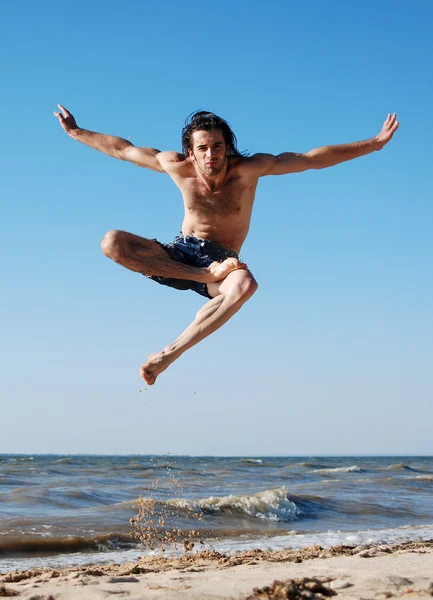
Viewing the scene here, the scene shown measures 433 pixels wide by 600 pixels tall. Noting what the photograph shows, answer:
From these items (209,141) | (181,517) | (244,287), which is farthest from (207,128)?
(181,517)

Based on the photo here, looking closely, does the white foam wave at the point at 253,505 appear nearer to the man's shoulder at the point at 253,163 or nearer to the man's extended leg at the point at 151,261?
the man's extended leg at the point at 151,261

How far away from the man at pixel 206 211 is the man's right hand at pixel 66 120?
0.45 ft

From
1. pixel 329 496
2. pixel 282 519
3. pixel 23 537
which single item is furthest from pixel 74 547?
pixel 329 496

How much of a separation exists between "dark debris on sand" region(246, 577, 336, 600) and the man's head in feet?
12.7

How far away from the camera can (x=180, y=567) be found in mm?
7180

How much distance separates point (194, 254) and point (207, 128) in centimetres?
121

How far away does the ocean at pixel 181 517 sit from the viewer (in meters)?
9.98

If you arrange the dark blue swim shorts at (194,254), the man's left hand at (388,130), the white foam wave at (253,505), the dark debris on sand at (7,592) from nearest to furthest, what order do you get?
the dark debris on sand at (7,592)
the dark blue swim shorts at (194,254)
the man's left hand at (388,130)
the white foam wave at (253,505)

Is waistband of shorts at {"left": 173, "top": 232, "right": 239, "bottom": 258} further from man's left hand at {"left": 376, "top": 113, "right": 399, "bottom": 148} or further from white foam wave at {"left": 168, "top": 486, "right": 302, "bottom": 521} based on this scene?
white foam wave at {"left": 168, "top": 486, "right": 302, "bottom": 521}

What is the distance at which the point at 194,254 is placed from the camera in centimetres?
748

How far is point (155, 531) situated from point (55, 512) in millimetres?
2181

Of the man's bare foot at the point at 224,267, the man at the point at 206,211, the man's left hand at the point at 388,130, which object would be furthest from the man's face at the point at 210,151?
the man's left hand at the point at 388,130

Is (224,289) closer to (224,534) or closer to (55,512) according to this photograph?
(224,534)

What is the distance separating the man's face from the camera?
722 centimetres
